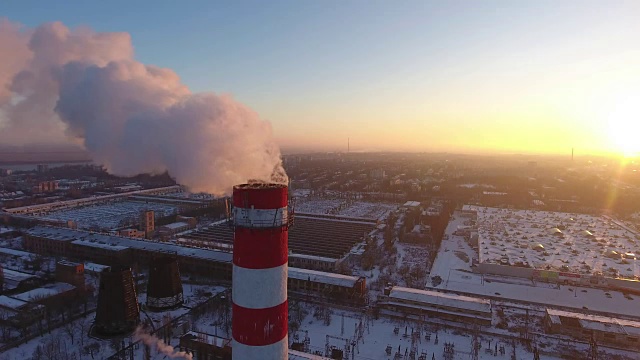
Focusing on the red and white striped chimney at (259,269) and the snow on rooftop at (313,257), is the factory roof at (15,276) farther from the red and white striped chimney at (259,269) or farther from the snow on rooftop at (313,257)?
the red and white striped chimney at (259,269)

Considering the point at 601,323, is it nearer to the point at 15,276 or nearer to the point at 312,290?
the point at 312,290

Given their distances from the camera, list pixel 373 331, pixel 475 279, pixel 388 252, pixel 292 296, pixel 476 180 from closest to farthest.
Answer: pixel 373 331, pixel 292 296, pixel 475 279, pixel 388 252, pixel 476 180

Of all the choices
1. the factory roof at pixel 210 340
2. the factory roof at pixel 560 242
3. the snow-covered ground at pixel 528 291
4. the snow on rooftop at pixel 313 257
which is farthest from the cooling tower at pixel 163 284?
the factory roof at pixel 560 242

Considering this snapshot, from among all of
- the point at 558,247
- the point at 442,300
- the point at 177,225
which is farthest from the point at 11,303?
the point at 558,247

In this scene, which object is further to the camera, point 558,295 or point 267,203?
point 558,295

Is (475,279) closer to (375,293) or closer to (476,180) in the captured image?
(375,293)

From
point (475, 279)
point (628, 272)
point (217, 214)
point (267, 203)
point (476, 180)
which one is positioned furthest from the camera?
point (476, 180)

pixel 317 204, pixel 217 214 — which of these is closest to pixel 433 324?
pixel 217 214
